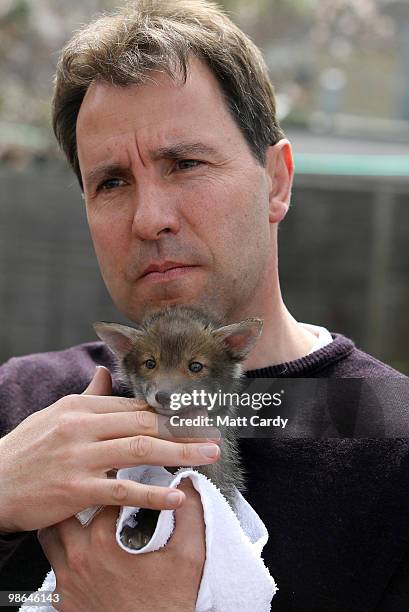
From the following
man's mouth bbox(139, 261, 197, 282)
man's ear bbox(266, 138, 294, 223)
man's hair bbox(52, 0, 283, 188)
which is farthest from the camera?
man's ear bbox(266, 138, 294, 223)

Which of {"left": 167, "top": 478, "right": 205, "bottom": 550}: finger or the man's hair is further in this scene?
the man's hair

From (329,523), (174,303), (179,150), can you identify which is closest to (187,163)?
(179,150)

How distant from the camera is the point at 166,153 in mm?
2578

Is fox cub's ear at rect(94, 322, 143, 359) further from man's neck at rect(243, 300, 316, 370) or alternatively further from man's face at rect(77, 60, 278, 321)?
man's neck at rect(243, 300, 316, 370)

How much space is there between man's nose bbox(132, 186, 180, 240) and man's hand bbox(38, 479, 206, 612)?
77cm

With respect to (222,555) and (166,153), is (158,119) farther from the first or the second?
(222,555)

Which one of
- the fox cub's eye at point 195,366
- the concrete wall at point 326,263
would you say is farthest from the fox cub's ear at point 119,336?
the concrete wall at point 326,263

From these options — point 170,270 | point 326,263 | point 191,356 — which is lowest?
point 326,263

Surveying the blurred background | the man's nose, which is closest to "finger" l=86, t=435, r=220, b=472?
the man's nose

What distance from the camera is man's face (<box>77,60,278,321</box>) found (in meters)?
2.57

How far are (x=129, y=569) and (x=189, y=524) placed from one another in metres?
0.20

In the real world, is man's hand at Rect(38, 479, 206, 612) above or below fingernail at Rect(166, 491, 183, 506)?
below

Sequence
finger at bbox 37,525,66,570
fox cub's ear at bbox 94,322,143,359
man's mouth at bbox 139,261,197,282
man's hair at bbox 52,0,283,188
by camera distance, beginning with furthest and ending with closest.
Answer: man's hair at bbox 52,0,283,188, man's mouth at bbox 139,261,197,282, fox cub's ear at bbox 94,322,143,359, finger at bbox 37,525,66,570

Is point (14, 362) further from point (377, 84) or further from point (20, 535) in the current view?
point (377, 84)
